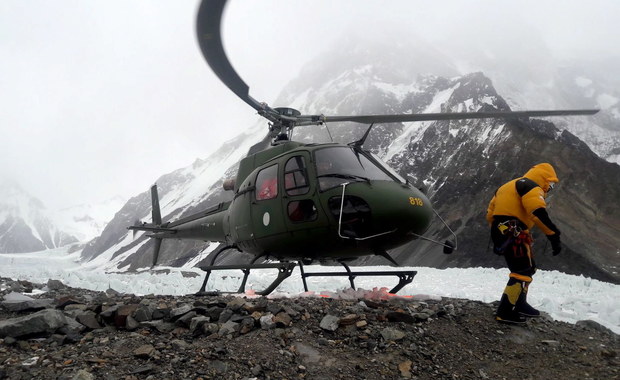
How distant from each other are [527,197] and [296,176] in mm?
3128

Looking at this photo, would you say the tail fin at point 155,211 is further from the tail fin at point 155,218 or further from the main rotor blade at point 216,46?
the main rotor blade at point 216,46

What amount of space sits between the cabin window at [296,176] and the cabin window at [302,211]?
6.4 inches

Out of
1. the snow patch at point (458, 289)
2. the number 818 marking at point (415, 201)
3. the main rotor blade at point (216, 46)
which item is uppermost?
the main rotor blade at point (216, 46)

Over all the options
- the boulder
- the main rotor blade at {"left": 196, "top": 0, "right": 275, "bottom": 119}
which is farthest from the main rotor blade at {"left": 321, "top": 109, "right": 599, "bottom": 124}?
the boulder

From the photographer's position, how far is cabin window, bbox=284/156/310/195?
618cm

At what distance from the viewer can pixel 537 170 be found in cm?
503

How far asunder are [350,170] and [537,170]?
94.9 inches

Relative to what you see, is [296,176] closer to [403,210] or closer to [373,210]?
[373,210]

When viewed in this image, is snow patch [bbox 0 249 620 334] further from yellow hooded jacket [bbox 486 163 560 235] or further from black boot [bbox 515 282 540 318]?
yellow hooded jacket [bbox 486 163 560 235]

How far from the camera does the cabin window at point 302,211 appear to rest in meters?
6.05

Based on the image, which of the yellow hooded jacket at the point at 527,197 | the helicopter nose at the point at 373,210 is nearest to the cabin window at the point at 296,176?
the helicopter nose at the point at 373,210

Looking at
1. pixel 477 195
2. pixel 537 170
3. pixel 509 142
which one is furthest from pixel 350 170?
pixel 509 142

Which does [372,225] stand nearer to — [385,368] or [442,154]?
[385,368]

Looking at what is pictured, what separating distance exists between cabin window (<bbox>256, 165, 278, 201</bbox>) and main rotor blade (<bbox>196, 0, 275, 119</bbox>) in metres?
1.37
